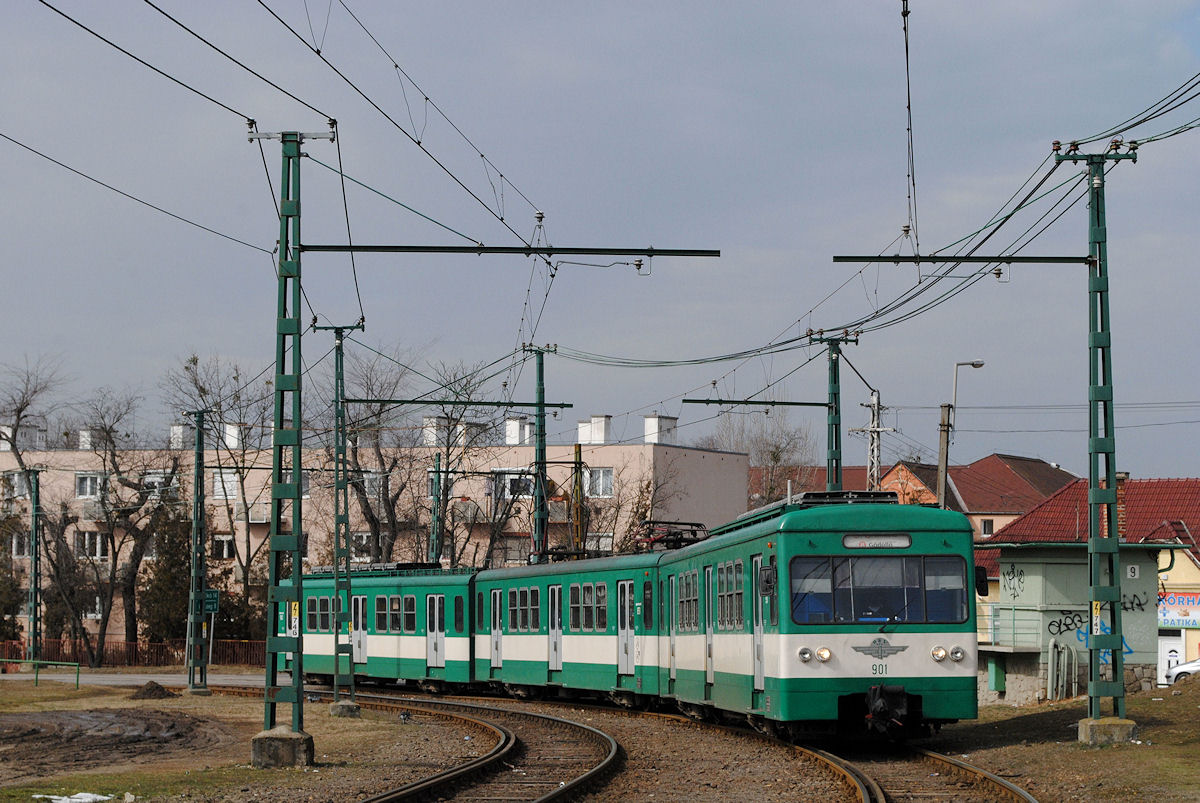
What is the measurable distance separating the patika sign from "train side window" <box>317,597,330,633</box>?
76.4 ft

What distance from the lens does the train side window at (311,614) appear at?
40112 millimetres

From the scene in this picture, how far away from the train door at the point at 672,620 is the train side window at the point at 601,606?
3.61m

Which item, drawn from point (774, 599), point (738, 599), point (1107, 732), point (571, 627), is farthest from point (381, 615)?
point (1107, 732)

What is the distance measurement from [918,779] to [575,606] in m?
14.4

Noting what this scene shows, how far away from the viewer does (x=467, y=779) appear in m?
15.9

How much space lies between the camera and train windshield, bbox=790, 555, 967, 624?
1698 cm

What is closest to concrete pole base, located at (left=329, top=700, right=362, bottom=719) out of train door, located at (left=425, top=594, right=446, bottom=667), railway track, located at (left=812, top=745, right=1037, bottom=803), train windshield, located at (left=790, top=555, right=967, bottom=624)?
train door, located at (left=425, top=594, right=446, bottom=667)

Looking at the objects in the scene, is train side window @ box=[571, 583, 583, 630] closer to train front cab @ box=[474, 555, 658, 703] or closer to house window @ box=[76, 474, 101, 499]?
train front cab @ box=[474, 555, 658, 703]

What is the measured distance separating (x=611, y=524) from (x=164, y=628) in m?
19.6

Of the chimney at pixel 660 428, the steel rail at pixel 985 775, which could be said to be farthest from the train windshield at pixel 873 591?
the chimney at pixel 660 428

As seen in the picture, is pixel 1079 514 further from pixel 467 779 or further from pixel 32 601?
pixel 467 779

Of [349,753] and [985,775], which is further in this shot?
[349,753]

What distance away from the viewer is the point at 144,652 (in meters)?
63.9

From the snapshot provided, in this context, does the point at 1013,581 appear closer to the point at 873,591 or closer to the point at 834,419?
the point at 834,419
